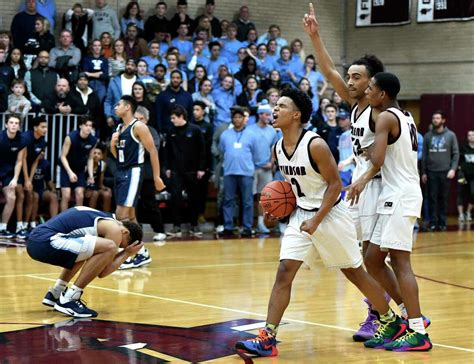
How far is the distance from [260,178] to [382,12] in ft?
26.4

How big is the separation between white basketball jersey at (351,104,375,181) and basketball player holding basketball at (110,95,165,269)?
430 centimetres

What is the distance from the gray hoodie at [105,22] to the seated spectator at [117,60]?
928mm

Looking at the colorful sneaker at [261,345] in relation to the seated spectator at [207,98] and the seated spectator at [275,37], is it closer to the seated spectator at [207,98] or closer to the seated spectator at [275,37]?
the seated spectator at [207,98]

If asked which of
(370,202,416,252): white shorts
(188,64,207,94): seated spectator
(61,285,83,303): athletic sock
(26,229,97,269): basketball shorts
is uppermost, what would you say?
(188,64,207,94): seated spectator

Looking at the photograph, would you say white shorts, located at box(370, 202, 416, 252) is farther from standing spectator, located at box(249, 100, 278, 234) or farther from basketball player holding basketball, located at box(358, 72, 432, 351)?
standing spectator, located at box(249, 100, 278, 234)

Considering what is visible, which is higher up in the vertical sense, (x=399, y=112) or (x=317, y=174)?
(x=399, y=112)

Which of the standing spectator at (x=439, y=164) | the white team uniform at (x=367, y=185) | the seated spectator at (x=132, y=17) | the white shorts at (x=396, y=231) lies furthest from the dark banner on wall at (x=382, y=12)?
the white shorts at (x=396, y=231)

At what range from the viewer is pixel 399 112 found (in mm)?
6621

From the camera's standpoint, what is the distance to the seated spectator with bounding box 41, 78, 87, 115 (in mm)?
15492

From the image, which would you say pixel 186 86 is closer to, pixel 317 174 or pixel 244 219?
pixel 244 219

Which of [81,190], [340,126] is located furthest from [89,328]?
[340,126]

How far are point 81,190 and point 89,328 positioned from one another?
7679 millimetres

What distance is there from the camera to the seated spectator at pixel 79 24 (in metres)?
17.6

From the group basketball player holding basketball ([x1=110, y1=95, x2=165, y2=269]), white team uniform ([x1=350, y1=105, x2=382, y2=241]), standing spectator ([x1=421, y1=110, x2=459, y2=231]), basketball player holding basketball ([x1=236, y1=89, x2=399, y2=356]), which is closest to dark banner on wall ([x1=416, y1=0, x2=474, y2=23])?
standing spectator ([x1=421, y1=110, x2=459, y2=231])
